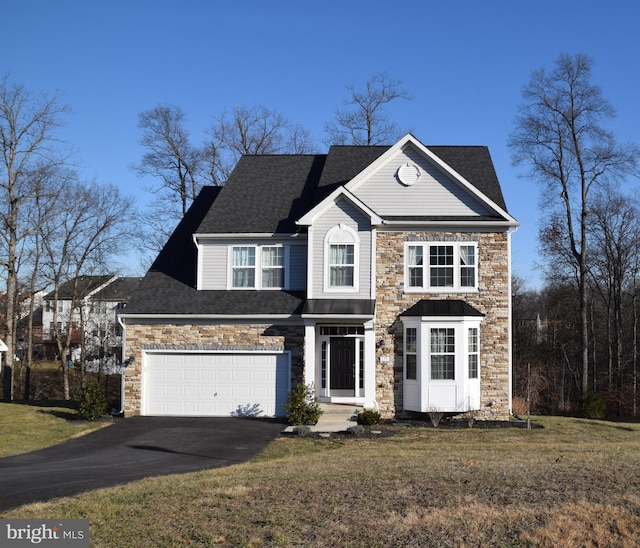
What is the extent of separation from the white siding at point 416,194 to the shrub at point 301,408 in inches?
256

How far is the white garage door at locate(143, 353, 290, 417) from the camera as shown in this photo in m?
23.0

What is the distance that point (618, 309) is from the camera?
3612cm

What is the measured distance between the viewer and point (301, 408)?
834 inches

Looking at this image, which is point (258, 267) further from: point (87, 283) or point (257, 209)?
point (87, 283)

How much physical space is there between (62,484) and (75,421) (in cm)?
1002

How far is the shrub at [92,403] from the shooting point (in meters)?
22.5

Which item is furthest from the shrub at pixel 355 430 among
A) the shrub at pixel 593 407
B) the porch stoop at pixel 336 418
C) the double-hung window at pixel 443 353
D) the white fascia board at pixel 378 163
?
the shrub at pixel 593 407

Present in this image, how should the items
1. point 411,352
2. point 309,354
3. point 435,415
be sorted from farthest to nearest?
point 411,352 → point 309,354 → point 435,415

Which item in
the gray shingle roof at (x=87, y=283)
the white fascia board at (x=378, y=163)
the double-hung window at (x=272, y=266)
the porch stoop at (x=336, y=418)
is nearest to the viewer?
the porch stoop at (x=336, y=418)

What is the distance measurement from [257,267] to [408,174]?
5.99 metres

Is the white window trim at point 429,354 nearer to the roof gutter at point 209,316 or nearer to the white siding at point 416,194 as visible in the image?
the white siding at point 416,194

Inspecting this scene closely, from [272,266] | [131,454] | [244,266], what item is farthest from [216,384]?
[131,454]

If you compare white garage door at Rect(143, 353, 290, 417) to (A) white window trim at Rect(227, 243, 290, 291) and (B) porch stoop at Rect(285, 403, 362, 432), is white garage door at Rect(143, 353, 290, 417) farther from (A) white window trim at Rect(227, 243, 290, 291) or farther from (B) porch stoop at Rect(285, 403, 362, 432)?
(A) white window trim at Rect(227, 243, 290, 291)

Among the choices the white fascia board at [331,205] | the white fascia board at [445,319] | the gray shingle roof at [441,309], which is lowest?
the white fascia board at [445,319]
